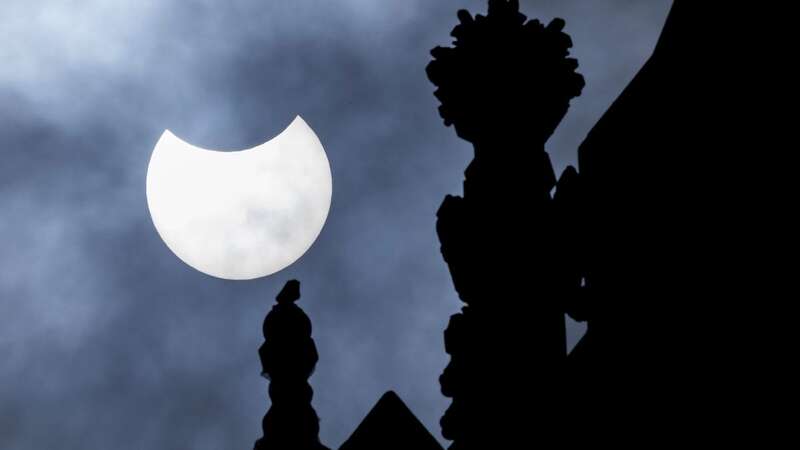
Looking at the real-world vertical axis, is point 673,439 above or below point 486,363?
below

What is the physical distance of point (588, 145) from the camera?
13.5 metres

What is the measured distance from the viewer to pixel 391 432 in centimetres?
1427

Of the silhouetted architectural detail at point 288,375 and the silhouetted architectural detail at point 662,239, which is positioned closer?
the silhouetted architectural detail at point 662,239

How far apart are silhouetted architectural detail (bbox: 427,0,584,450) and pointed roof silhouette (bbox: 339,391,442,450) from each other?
9.22 ft

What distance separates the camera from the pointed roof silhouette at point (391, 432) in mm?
14188

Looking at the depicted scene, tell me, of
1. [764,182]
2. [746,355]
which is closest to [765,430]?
[746,355]

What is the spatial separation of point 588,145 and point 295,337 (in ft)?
15.6

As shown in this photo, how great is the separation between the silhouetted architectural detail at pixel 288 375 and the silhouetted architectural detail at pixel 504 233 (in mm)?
3258

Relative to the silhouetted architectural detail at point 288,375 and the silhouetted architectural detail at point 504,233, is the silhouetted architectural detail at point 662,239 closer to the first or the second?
the silhouetted architectural detail at point 504,233

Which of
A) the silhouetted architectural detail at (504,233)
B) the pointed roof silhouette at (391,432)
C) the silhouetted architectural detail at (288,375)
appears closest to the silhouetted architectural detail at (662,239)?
the silhouetted architectural detail at (504,233)

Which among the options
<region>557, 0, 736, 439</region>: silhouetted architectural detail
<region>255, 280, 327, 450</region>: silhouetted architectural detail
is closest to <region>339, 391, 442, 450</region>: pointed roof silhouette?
<region>255, 280, 327, 450</region>: silhouetted architectural detail

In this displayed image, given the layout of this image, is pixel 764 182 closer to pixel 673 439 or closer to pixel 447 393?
pixel 673 439

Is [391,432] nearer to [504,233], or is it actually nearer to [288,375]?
[288,375]

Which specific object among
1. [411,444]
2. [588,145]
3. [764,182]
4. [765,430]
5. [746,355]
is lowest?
[765,430]
